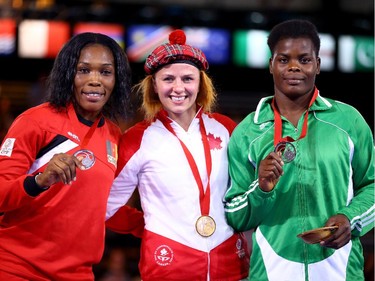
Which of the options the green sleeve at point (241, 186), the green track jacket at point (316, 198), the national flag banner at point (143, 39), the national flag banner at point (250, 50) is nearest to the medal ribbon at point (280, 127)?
the green track jacket at point (316, 198)

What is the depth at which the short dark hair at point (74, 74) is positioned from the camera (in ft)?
11.8

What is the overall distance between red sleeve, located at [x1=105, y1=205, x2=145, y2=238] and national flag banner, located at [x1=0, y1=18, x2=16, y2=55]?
797 cm

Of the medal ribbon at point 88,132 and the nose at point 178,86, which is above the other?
the nose at point 178,86

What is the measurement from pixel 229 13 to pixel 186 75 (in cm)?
884

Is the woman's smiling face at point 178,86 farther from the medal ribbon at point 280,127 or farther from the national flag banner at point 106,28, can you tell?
the national flag banner at point 106,28

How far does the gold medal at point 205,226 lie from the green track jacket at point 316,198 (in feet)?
0.65

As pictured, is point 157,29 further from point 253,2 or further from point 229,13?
point 253,2

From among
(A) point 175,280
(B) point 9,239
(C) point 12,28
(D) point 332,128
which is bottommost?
(A) point 175,280

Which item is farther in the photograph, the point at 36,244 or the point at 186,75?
the point at 186,75

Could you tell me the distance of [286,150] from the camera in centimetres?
318

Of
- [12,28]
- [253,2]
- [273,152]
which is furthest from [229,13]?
[273,152]

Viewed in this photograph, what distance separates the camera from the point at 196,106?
3887 mm

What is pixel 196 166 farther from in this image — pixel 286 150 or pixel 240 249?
pixel 286 150

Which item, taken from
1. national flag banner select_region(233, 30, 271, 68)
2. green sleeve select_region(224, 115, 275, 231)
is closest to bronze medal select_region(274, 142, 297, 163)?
green sleeve select_region(224, 115, 275, 231)
